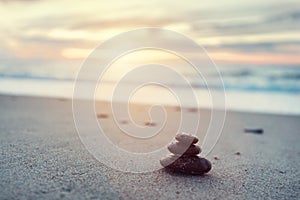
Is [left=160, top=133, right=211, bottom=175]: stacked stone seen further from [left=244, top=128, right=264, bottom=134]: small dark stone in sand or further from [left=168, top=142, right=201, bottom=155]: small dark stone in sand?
[left=244, top=128, right=264, bottom=134]: small dark stone in sand

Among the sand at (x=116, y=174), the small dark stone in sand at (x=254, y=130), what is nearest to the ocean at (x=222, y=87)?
the small dark stone in sand at (x=254, y=130)

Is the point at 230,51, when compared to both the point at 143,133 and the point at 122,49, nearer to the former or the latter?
the point at 143,133

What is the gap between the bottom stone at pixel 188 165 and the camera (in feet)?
9.84

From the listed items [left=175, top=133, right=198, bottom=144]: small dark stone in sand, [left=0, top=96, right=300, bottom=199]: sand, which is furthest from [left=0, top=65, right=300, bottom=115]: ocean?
[left=175, top=133, right=198, bottom=144]: small dark stone in sand

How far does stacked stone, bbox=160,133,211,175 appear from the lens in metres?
3.01

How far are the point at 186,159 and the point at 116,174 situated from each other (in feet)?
1.83

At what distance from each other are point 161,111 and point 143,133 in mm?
2932

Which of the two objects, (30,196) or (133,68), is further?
(133,68)

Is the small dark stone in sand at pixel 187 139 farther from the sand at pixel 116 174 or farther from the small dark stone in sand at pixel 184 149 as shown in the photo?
the sand at pixel 116 174

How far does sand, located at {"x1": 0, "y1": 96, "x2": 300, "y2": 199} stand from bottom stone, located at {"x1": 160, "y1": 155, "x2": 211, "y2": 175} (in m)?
0.06

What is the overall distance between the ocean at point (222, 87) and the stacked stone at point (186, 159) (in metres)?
5.59

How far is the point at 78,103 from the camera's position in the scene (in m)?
9.01

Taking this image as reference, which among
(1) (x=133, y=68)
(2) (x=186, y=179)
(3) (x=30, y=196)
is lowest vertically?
(2) (x=186, y=179)

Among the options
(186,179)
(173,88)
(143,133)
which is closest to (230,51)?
(173,88)
